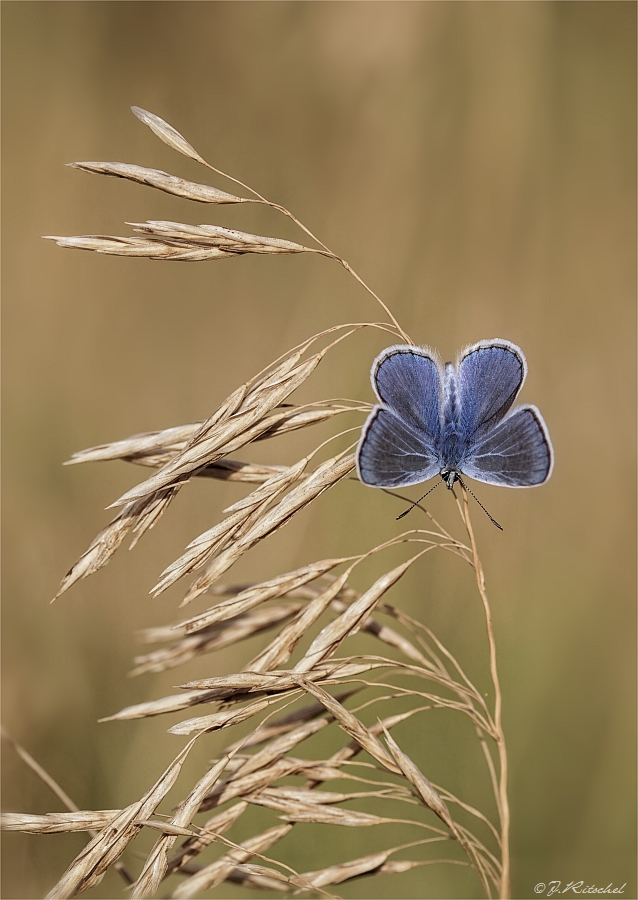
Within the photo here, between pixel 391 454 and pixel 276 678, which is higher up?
pixel 391 454

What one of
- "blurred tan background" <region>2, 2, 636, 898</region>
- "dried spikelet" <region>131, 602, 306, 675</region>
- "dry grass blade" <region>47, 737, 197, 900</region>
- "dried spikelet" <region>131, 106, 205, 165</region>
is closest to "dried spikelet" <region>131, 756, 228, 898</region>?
"dry grass blade" <region>47, 737, 197, 900</region>

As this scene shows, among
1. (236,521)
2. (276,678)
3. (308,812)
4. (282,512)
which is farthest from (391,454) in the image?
(308,812)

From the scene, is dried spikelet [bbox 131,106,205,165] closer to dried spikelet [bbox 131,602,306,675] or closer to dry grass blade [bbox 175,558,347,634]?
dry grass blade [bbox 175,558,347,634]

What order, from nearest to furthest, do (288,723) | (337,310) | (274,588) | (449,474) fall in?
(449,474), (274,588), (288,723), (337,310)

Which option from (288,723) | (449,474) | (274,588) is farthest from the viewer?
(288,723)

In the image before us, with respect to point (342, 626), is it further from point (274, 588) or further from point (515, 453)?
point (515, 453)

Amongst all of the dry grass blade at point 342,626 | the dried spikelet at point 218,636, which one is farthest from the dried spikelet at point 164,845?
the dried spikelet at point 218,636

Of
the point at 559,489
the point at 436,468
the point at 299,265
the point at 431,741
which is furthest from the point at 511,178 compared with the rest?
the point at 431,741
